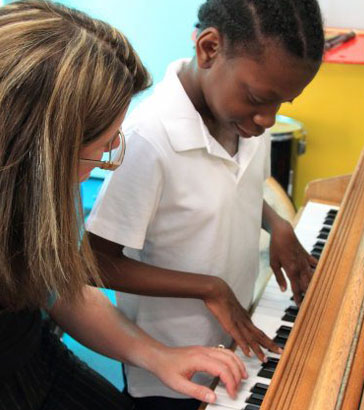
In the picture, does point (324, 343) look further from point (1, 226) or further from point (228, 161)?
point (1, 226)

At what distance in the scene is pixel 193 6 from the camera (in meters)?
3.61

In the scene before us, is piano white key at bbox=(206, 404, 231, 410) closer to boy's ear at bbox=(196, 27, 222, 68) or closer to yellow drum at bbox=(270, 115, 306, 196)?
boy's ear at bbox=(196, 27, 222, 68)

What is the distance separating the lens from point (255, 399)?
1.14 meters

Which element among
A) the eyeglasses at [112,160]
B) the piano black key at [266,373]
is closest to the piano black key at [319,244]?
the piano black key at [266,373]

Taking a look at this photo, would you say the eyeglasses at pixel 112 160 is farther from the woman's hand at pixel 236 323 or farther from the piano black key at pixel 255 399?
the piano black key at pixel 255 399

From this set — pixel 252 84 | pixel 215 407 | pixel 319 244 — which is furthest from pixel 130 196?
pixel 319 244

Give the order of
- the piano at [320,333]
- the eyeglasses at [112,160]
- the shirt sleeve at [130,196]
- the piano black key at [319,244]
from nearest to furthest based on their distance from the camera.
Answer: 1. the piano at [320,333]
2. the eyeglasses at [112,160]
3. the shirt sleeve at [130,196]
4. the piano black key at [319,244]

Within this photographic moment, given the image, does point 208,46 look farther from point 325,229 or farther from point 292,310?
point 325,229

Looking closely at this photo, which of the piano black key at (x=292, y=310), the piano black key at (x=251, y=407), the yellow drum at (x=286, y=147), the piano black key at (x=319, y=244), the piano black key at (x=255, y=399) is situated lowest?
the yellow drum at (x=286, y=147)

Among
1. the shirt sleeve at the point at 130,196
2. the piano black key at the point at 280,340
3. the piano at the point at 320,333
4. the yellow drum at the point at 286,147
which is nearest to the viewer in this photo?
the piano at the point at 320,333

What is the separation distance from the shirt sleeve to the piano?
341mm

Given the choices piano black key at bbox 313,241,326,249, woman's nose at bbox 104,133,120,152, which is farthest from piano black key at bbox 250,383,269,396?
piano black key at bbox 313,241,326,249

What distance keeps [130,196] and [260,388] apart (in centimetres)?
43

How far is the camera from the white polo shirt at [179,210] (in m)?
1.21
